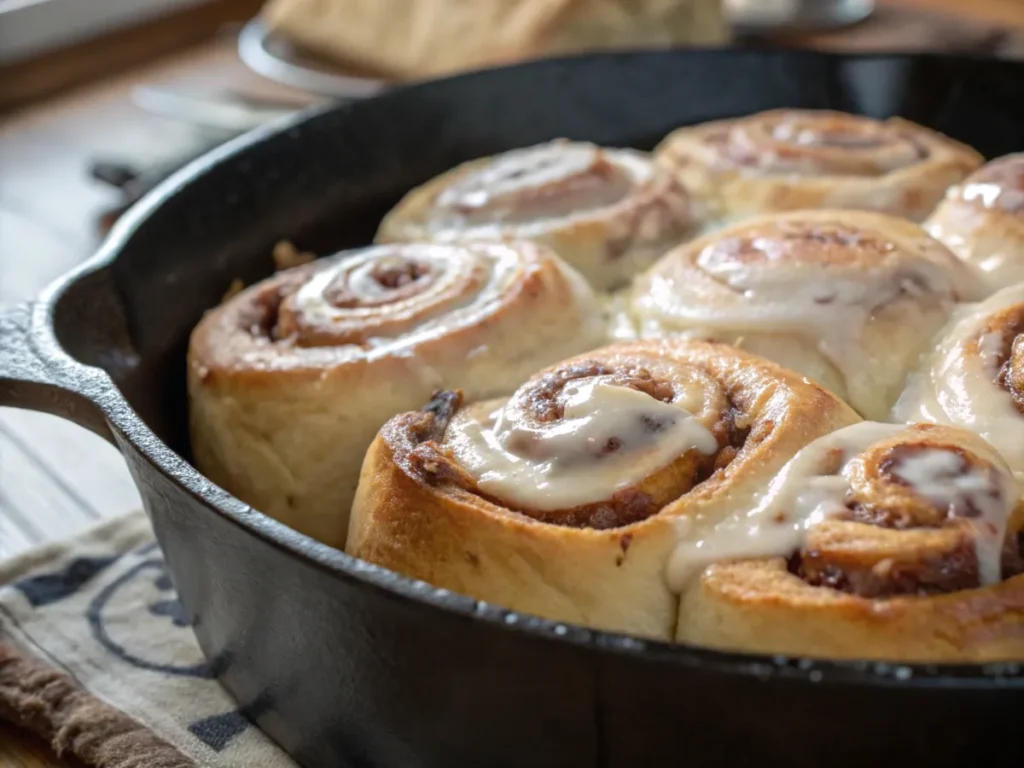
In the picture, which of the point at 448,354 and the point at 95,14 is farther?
the point at 95,14

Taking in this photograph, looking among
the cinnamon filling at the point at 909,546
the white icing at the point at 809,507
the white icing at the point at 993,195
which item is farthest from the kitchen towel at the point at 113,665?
the white icing at the point at 993,195

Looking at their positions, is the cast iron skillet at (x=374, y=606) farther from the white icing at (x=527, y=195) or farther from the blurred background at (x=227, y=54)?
the blurred background at (x=227, y=54)

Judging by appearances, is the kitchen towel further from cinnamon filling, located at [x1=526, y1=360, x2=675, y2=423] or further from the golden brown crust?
the golden brown crust

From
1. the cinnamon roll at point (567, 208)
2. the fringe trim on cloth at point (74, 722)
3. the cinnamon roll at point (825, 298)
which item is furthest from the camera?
the cinnamon roll at point (567, 208)

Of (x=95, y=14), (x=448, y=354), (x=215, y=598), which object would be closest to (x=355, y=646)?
(x=215, y=598)

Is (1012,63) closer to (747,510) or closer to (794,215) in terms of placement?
(794,215)

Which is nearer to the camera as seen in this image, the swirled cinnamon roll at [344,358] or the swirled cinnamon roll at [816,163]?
the swirled cinnamon roll at [344,358]
